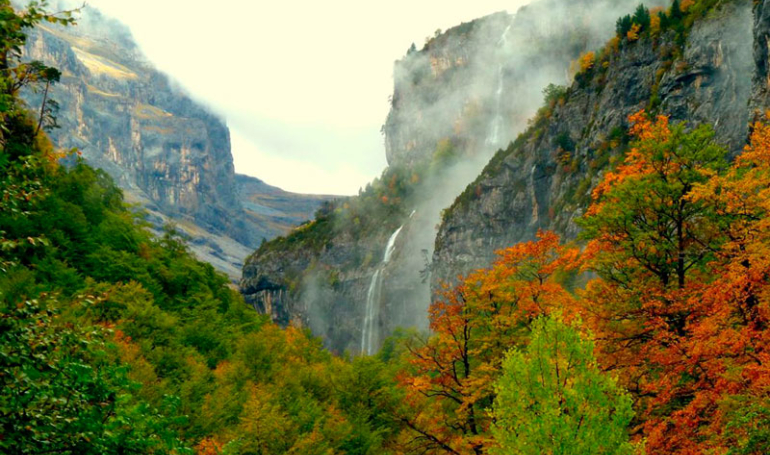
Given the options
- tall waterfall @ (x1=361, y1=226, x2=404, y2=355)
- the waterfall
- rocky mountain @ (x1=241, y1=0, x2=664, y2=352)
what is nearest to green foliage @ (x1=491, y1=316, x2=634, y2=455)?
rocky mountain @ (x1=241, y1=0, x2=664, y2=352)

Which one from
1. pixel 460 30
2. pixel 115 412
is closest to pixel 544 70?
pixel 460 30

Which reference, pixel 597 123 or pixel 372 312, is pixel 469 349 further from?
pixel 372 312

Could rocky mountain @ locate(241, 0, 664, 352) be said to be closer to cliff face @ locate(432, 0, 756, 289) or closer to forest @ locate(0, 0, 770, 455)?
cliff face @ locate(432, 0, 756, 289)

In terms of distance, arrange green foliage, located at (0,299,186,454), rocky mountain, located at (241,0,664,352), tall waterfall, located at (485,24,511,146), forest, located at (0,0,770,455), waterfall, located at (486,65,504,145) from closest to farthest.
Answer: green foliage, located at (0,299,186,454), forest, located at (0,0,770,455), rocky mountain, located at (241,0,664,352), tall waterfall, located at (485,24,511,146), waterfall, located at (486,65,504,145)

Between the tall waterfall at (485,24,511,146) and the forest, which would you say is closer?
the forest

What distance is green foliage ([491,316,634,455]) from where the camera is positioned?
12.5 metres

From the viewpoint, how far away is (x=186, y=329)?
36.1 m

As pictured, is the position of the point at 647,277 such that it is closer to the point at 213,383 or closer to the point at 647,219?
the point at 647,219

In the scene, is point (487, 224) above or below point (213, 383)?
above

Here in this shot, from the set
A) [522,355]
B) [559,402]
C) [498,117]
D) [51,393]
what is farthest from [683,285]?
[498,117]

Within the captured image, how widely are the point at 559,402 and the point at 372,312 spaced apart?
10974 cm

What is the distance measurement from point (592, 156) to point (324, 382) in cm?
4931

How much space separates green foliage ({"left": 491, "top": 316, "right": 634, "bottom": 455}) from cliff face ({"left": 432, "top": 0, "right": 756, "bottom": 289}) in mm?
31440

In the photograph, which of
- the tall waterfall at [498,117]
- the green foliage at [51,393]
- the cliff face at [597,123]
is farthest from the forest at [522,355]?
the tall waterfall at [498,117]
